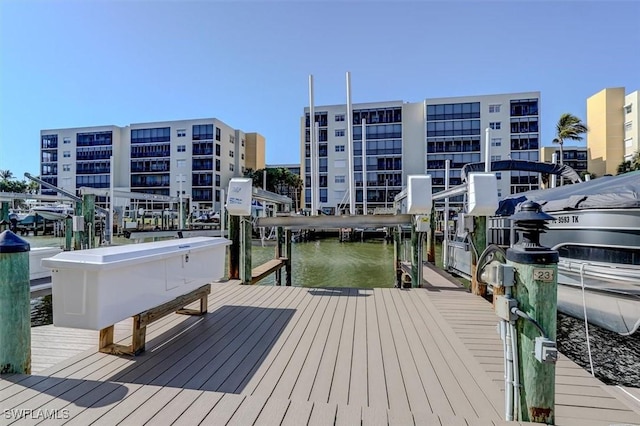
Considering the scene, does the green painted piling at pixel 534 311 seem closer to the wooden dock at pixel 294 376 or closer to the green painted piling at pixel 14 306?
the wooden dock at pixel 294 376

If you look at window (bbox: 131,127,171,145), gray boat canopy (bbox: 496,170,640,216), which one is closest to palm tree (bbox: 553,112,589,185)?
gray boat canopy (bbox: 496,170,640,216)

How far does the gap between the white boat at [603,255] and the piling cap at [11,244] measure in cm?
582

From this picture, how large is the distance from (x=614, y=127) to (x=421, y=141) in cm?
2456

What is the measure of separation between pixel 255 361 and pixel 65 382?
4.52 feet

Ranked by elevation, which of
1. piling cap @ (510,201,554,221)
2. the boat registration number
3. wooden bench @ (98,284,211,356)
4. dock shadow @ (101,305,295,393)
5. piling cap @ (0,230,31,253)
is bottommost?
dock shadow @ (101,305,295,393)

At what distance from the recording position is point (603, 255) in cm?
566

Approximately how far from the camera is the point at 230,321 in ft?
13.4

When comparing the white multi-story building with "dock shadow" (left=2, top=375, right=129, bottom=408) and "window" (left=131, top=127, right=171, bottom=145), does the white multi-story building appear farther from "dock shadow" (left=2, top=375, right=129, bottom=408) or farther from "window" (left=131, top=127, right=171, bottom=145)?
"dock shadow" (left=2, top=375, right=129, bottom=408)

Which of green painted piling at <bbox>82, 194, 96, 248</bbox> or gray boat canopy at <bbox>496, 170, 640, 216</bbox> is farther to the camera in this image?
green painted piling at <bbox>82, 194, 96, 248</bbox>

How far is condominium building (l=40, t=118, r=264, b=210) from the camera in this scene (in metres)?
48.8

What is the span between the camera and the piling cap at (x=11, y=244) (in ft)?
7.92

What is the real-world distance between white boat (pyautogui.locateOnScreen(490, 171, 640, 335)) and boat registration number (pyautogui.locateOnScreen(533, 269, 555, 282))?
342 cm

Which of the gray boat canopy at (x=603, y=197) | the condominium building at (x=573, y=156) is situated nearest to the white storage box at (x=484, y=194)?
the gray boat canopy at (x=603, y=197)

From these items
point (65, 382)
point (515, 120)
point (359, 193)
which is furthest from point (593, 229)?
point (515, 120)
